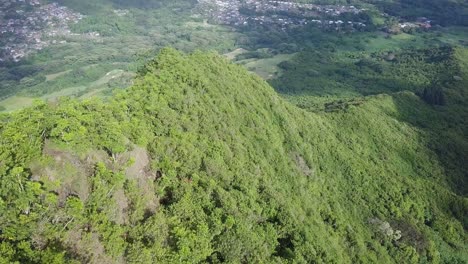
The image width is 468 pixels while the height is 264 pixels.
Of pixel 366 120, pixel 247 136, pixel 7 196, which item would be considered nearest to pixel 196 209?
pixel 7 196

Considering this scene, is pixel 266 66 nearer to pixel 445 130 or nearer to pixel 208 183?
pixel 445 130

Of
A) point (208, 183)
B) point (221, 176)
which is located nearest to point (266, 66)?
point (221, 176)

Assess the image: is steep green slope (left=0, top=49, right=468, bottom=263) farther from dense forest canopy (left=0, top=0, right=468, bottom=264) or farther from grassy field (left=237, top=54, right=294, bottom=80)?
grassy field (left=237, top=54, right=294, bottom=80)

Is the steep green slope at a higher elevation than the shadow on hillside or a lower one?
higher

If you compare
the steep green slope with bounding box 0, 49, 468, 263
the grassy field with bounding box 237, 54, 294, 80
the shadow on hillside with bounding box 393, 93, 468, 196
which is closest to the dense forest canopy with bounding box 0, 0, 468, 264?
the steep green slope with bounding box 0, 49, 468, 263

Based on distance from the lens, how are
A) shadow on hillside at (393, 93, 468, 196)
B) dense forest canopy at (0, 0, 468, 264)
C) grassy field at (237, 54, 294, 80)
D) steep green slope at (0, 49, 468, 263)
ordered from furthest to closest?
grassy field at (237, 54, 294, 80), shadow on hillside at (393, 93, 468, 196), dense forest canopy at (0, 0, 468, 264), steep green slope at (0, 49, 468, 263)

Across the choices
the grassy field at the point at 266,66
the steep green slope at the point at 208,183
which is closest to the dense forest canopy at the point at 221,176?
the steep green slope at the point at 208,183

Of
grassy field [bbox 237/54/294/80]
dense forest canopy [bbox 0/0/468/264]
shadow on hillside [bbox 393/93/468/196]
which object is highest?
dense forest canopy [bbox 0/0/468/264]

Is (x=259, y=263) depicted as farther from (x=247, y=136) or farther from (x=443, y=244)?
(x=443, y=244)

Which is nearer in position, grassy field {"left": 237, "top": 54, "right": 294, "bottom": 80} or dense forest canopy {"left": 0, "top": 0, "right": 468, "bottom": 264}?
dense forest canopy {"left": 0, "top": 0, "right": 468, "bottom": 264}

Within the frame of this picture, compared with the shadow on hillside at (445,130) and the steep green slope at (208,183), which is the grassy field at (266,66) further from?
the steep green slope at (208,183)
